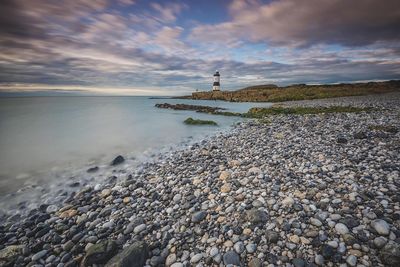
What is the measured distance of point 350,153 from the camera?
6.82 metres

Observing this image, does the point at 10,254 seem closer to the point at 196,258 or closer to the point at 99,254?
the point at 99,254

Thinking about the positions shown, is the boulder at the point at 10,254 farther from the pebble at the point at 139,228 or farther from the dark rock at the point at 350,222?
the dark rock at the point at 350,222

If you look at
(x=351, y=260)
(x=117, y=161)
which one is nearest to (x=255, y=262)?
(x=351, y=260)

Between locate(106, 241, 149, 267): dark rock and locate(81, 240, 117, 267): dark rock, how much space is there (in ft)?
0.77

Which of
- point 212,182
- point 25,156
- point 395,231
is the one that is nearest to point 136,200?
point 212,182

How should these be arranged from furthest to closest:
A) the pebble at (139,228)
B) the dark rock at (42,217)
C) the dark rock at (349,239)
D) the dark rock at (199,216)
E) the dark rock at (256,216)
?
the dark rock at (42,217), the dark rock at (199,216), the pebble at (139,228), the dark rock at (256,216), the dark rock at (349,239)

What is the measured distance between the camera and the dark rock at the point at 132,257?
3106mm

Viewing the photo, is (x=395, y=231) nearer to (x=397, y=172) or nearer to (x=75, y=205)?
(x=397, y=172)

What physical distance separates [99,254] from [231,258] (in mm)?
2104

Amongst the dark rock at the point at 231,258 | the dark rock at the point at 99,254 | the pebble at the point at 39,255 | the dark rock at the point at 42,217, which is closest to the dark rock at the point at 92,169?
the dark rock at the point at 42,217

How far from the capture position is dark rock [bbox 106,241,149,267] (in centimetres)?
311

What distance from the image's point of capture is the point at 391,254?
273 cm

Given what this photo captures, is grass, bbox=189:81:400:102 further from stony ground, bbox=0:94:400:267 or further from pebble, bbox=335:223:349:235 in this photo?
pebble, bbox=335:223:349:235

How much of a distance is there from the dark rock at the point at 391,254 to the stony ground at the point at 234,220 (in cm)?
1
